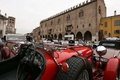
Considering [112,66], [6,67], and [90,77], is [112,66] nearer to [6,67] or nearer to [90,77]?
[90,77]

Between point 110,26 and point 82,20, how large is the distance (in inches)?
332

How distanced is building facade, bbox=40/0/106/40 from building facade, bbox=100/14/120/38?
1.84 m

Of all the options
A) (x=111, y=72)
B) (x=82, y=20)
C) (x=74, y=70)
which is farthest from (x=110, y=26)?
(x=74, y=70)

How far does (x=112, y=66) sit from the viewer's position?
2.79m

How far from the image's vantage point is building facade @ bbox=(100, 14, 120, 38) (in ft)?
→ 105

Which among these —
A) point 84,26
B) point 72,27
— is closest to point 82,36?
point 84,26

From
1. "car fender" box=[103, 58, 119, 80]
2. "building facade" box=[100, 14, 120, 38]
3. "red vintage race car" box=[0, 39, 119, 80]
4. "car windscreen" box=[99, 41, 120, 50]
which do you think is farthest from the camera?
"building facade" box=[100, 14, 120, 38]

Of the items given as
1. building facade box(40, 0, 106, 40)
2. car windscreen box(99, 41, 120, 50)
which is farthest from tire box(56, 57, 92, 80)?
building facade box(40, 0, 106, 40)

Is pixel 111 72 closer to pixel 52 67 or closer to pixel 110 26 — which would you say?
pixel 52 67

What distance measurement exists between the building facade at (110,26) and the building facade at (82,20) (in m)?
1.84

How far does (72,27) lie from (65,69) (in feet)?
130

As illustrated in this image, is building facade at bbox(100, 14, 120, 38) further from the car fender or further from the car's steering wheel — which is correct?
the car's steering wheel

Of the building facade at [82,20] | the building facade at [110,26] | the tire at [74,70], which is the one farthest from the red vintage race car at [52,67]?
the building facade at [110,26]

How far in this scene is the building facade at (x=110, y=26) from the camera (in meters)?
32.0
